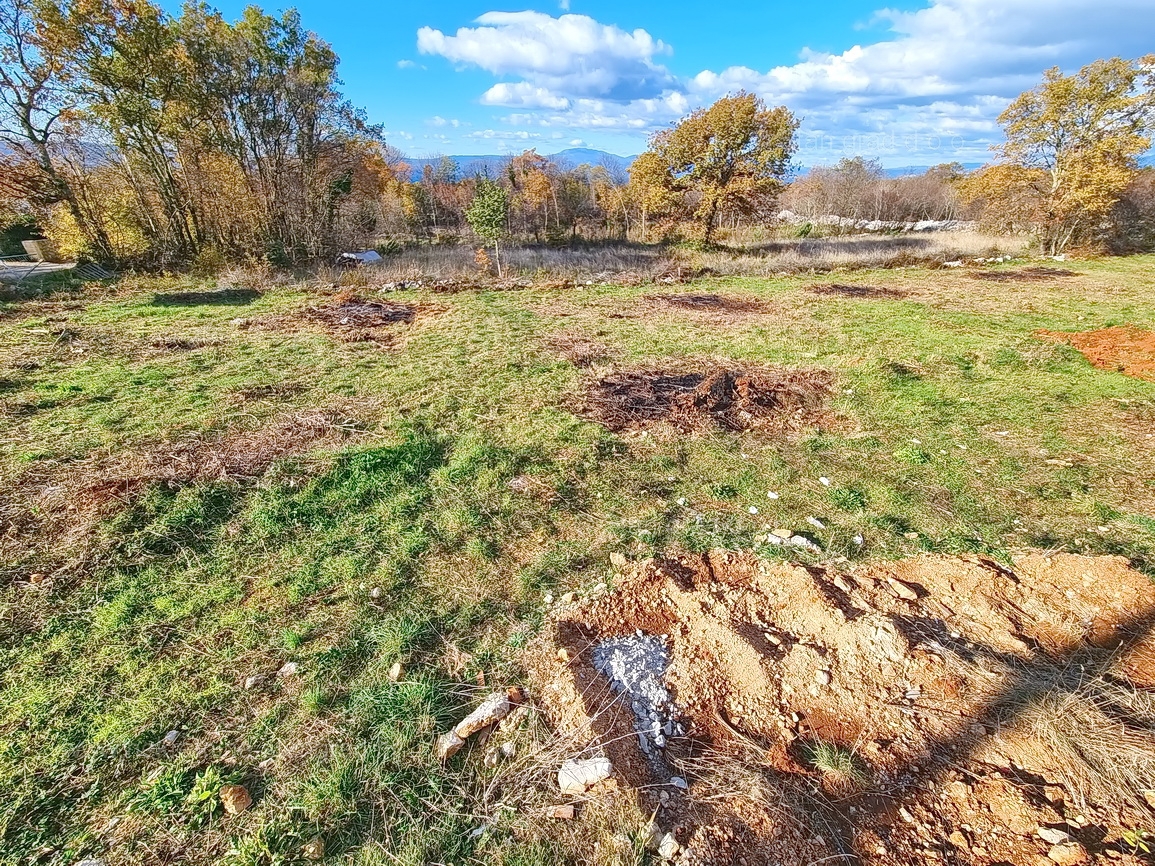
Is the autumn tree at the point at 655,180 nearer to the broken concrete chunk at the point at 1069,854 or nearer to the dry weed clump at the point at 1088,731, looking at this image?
the dry weed clump at the point at 1088,731

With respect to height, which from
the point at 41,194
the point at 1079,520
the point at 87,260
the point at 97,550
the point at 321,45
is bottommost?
the point at 1079,520

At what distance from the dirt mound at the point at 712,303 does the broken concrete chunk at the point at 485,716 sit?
918cm

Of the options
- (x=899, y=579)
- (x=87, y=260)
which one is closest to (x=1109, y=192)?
(x=899, y=579)

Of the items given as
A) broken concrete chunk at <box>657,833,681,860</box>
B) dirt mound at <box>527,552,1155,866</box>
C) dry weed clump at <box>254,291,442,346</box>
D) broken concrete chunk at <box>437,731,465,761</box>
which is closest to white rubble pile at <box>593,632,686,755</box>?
dirt mound at <box>527,552,1155,866</box>

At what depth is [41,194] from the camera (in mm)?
11492

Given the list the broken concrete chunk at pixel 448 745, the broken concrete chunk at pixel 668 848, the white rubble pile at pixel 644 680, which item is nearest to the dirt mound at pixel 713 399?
the white rubble pile at pixel 644 680

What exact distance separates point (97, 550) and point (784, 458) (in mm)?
5134

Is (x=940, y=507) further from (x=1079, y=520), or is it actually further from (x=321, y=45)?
(x=321, y=45)

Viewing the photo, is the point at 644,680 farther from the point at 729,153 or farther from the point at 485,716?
the point at 729,153

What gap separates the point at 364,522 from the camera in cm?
349

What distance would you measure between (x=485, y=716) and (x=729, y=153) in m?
19.1

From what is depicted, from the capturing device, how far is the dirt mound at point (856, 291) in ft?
37.3

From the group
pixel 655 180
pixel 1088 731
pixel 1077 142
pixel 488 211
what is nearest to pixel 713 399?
pixel 1088 731

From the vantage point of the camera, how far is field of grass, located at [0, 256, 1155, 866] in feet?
6.21
